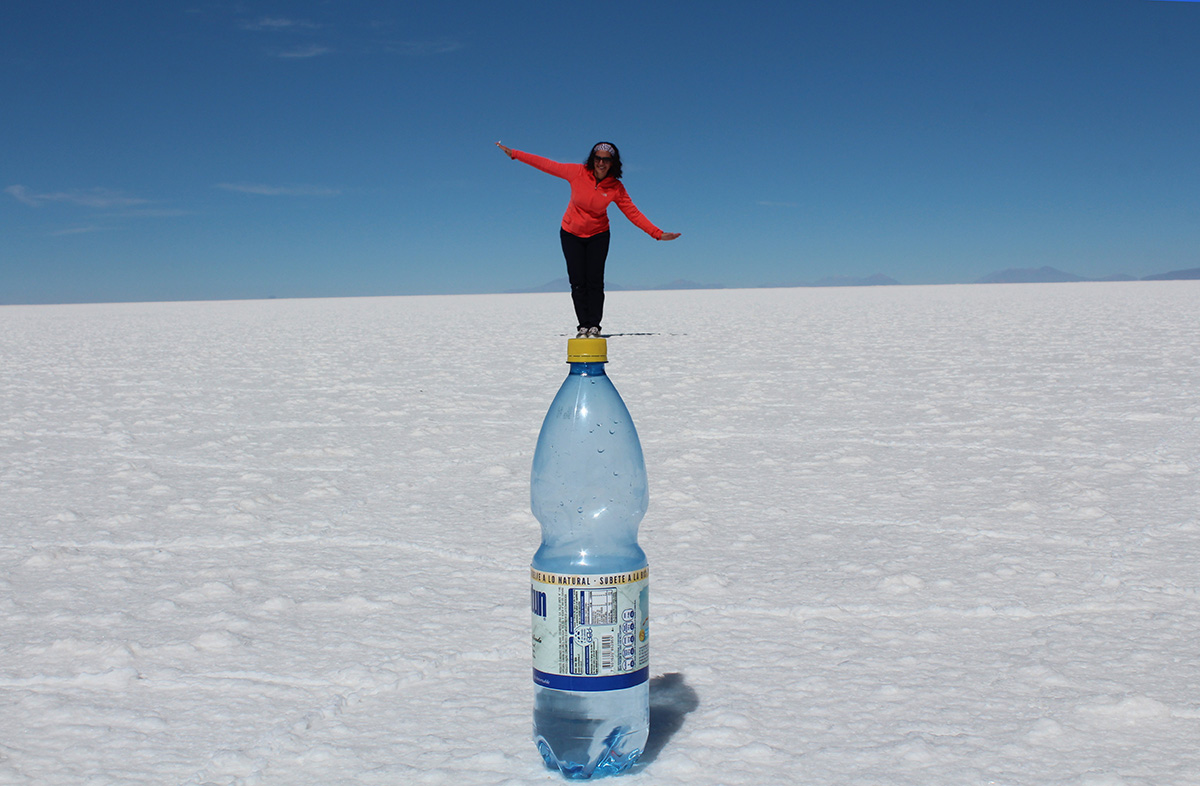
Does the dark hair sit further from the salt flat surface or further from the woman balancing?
the salt flat surface

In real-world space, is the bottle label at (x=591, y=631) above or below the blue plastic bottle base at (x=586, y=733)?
above

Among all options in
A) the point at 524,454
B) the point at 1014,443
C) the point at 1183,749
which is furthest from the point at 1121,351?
the point at 1183,749

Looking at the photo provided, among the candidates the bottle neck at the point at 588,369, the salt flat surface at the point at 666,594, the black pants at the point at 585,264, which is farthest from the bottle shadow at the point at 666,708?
the black pants at the point at 585,264

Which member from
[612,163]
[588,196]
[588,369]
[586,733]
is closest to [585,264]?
[588,196]

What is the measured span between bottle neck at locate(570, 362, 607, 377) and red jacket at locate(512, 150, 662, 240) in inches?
138

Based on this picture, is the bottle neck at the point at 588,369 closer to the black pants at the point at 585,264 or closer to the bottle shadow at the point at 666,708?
the bottle shadow at the point at 666,708

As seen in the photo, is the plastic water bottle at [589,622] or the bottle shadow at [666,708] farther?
the bottle shadow at [666,708]

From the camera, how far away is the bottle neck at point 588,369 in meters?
1.43

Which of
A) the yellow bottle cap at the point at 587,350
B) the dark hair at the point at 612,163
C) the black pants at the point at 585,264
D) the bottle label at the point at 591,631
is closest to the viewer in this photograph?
the bottle label at the point at 591,631

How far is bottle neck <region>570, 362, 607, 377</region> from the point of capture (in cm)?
143

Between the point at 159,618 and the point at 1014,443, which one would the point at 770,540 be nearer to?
the point at 159,618

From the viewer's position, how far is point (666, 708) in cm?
154

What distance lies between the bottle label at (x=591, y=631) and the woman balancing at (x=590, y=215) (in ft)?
10.5

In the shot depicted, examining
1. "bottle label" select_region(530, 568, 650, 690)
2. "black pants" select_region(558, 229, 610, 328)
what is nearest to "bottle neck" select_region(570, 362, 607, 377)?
"bottle label" select_region(530, 568, 650, 690)
